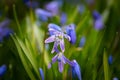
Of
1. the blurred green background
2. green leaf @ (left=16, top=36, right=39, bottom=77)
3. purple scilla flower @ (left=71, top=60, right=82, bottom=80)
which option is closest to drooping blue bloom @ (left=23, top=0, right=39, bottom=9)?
the blurred green background

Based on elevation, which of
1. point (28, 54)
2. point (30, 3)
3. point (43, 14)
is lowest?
point (28, 54)

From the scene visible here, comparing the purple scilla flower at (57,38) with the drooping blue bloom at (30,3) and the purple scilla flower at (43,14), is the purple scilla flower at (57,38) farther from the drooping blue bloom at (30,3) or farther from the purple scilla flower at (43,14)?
the purple scilla flower at (43,14)

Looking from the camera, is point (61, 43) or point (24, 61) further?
point (24, 61)

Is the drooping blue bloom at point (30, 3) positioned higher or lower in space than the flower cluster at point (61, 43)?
higher

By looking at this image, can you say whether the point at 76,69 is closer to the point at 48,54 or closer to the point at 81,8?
the point at 48,54

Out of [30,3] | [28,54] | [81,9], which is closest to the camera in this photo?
[28,54]

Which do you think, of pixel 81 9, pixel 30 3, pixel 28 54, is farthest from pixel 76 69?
pixel 81 9

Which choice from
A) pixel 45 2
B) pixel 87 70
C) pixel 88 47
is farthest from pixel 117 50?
pixel 45 2

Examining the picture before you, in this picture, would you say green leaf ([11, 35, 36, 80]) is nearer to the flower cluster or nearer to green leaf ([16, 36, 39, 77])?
green leaf ([16, 36, 39, 77])

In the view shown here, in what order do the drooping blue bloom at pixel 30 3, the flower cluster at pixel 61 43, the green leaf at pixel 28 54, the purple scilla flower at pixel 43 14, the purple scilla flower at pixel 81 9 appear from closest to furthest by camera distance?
the flower cluster at pixel 61 43
the green leaf at pixel 28 54
the drooping blue bloom at pixel 30 3
the purple scilla flower at pixel 43 14
the purple scilla flower at pixel 81 9

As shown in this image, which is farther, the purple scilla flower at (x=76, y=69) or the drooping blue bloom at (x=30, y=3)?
the drooping blue bloom at (x=30, y=3)

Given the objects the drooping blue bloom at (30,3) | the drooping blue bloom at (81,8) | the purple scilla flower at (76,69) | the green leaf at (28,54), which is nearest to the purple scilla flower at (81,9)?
the drooping blue bloom at (81,8)
